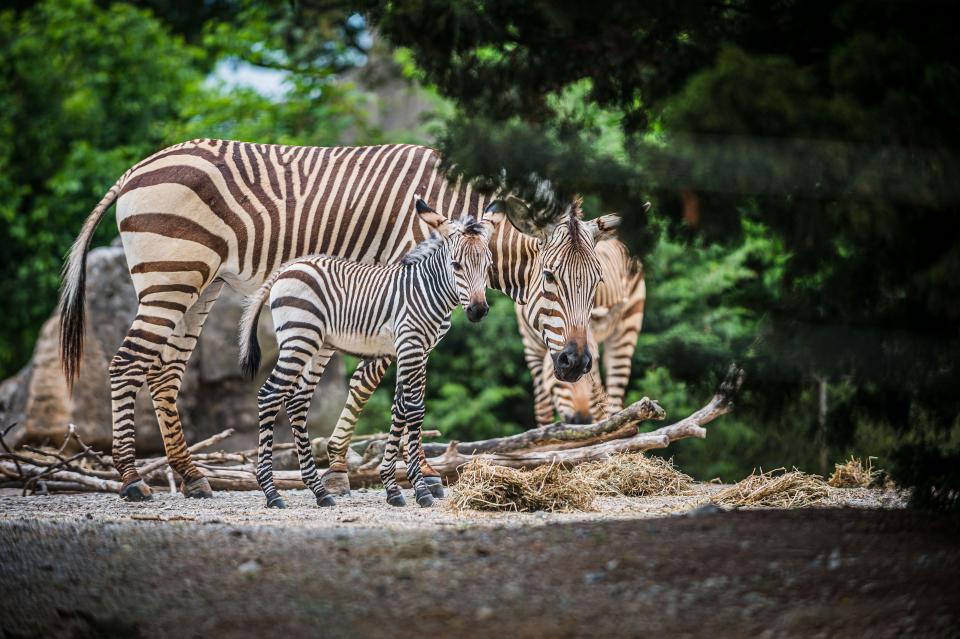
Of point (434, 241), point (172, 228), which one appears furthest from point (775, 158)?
point (172, 228)

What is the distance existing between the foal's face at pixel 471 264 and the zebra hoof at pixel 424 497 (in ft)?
3.83

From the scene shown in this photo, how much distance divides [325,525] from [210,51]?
56.6 ft

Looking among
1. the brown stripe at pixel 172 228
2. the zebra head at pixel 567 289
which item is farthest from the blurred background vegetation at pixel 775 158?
the brown stripe at pixel 172 228

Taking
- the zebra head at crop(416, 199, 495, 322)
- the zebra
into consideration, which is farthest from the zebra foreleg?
the zebra

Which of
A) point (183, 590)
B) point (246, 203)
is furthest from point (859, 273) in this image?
point (246, 203)

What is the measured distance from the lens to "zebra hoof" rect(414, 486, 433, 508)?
648 cm

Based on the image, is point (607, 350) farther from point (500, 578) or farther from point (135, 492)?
point (500, 578)

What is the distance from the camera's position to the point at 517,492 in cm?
609

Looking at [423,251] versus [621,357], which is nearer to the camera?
[423,251]

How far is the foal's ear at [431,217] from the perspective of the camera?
6.85m

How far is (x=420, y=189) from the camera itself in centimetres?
759

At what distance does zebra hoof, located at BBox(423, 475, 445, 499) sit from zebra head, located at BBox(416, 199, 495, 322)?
53.1 inches

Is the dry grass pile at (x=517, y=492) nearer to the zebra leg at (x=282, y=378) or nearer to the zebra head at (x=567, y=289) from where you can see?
the zebra head at (x=567, y=289)

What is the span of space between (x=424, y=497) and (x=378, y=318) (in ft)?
3.97
